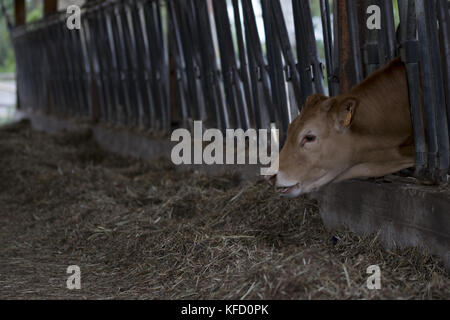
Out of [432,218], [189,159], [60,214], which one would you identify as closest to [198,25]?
[189,159]

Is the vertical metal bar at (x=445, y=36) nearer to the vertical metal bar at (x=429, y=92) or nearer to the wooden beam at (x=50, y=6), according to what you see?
the vertical metal bar at (x=429, y=92)

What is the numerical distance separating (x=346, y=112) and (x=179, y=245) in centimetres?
154

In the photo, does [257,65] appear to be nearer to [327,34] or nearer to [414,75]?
[327,34]

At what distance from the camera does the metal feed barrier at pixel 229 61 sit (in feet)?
13.3

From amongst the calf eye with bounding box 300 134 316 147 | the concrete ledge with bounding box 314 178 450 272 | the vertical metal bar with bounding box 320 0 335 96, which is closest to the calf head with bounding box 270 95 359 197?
the calf eye with bounding box 300 134 316 147

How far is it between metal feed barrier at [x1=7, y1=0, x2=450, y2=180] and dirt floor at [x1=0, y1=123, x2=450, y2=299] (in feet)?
2.72

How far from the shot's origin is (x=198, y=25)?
24.7 ft

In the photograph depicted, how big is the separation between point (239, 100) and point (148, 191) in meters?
1.37

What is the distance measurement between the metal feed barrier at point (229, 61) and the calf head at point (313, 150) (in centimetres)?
50

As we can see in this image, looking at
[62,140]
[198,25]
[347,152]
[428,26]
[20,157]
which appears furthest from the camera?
[62,140]

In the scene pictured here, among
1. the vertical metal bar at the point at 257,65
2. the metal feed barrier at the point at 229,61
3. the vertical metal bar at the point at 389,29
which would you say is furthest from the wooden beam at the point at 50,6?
the vertical metal bar at the point at 389,29

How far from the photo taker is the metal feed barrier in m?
4.05

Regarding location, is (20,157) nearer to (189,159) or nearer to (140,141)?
(140,141)

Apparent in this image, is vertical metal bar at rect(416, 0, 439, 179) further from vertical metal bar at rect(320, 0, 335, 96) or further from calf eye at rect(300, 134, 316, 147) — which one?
vertical metal bar at rect(320, 0, 335, 96)
